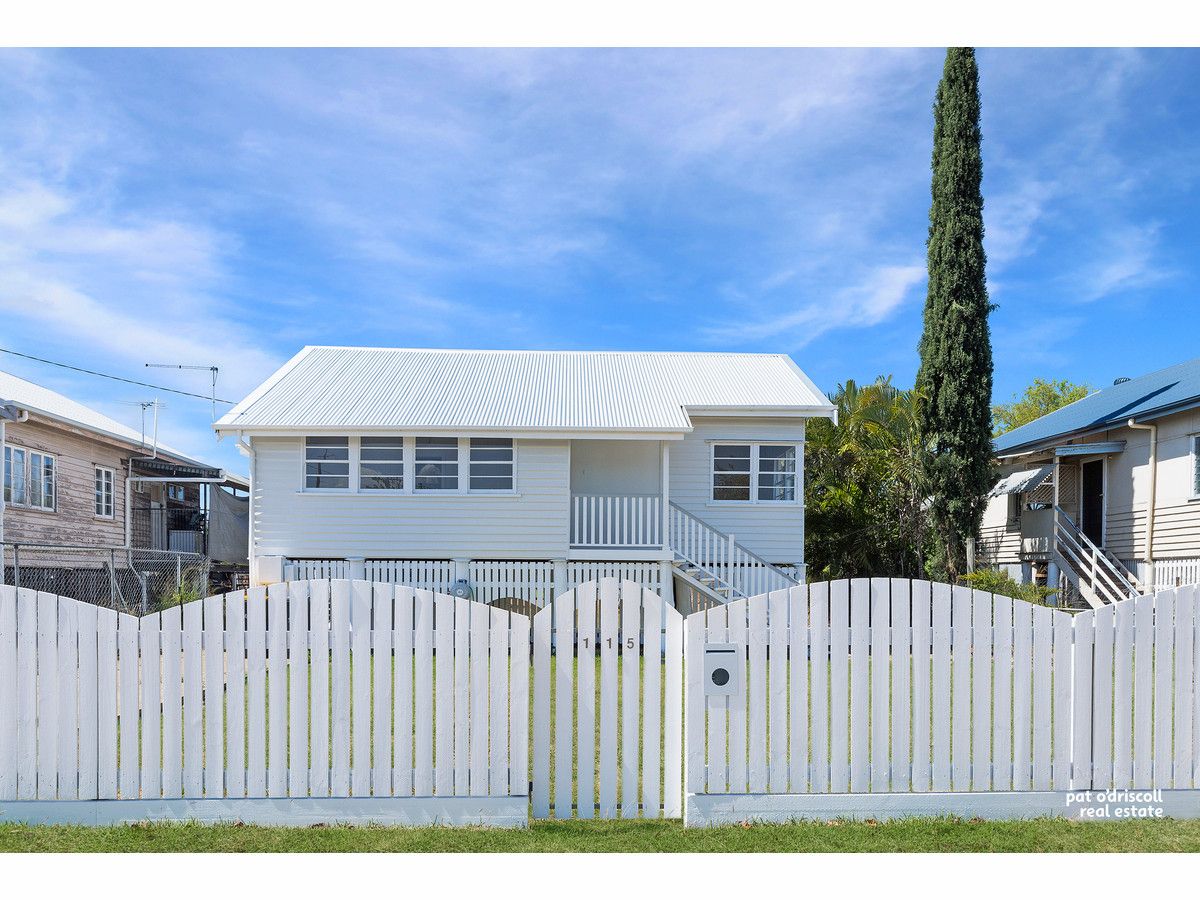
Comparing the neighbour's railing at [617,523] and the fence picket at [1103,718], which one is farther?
the neighbour's railing at [617,523]

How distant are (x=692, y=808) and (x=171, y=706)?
308 centimetres

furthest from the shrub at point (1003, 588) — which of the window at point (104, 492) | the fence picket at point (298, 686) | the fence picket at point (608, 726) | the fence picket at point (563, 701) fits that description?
the window at point (104, 492)

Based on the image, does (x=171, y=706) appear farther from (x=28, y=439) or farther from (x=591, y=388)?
(x=28, y=439)

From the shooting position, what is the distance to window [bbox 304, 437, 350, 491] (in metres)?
18.7

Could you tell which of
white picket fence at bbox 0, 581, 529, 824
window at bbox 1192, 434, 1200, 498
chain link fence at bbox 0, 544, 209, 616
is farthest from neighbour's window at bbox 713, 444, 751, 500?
white picket fence at bbox 0, 581, 529, 824

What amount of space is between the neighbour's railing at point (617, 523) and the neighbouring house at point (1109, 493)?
29.3 ft

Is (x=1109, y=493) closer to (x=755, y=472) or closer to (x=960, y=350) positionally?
(x=960, y=350)

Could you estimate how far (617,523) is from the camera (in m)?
18.1

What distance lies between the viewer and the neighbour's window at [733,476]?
65.5ft

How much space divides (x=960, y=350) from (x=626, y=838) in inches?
654

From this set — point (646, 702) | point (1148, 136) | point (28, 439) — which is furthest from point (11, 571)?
point (1148, 136)

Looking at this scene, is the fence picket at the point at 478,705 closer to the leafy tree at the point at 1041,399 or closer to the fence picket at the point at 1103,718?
the fence picket at the point at 1103,718

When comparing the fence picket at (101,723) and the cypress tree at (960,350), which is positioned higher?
the cypress tree at (960,350)

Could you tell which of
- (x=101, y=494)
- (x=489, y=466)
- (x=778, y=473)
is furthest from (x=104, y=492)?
(x=778, y=473)
